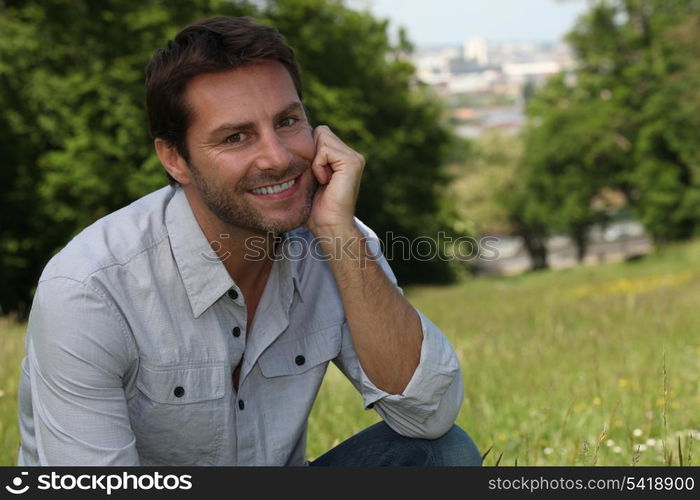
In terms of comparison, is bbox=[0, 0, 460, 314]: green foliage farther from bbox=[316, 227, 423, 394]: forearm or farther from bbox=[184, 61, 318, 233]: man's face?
bbox=[316, 227, 423, 394]: forearm

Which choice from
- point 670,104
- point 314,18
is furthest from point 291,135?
point 670,104

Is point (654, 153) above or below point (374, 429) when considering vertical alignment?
below

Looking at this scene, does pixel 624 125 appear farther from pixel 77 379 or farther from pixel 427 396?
pixel 77 379

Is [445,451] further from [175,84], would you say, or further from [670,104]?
[670,104]

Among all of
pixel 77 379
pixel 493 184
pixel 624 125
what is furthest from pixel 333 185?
pixel 493 184

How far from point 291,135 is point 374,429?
954 mm

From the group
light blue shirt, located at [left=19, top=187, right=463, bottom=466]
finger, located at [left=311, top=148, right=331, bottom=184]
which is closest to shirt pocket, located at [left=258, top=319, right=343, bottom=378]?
light blue shirt, located at [left=19, top=187, right=463, bottom=466]

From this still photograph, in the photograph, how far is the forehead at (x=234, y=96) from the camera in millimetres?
2631

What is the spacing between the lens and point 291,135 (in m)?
2.78

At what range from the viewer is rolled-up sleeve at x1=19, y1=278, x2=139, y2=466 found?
225cm

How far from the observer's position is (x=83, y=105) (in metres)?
22.3

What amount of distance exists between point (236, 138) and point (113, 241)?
48 centimetres

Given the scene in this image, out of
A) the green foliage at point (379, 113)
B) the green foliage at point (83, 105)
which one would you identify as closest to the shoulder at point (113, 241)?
the green foliage at point (83, 105)

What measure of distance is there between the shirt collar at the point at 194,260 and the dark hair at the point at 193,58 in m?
0.23
